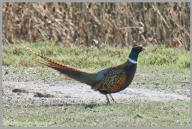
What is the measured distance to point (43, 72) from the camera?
1159cm

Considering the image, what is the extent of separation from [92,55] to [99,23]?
138cm

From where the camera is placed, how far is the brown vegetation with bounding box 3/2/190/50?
13.8 m

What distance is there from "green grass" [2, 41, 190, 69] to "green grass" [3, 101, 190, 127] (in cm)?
333

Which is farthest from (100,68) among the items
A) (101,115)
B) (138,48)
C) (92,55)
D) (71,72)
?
(101,115)

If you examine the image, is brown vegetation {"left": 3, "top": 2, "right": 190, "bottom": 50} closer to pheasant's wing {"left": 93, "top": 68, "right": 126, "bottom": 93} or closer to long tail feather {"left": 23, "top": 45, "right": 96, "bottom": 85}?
long tail feather {"left": 23, "top": 45, "right": 96, "bottom": 85}

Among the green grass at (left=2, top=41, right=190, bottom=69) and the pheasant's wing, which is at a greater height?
the pheasant's wing

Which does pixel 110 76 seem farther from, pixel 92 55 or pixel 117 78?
pixel 92 55

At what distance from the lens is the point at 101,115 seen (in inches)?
327

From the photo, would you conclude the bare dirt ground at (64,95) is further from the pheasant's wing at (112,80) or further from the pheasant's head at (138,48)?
the pheasant's head at (138,48)

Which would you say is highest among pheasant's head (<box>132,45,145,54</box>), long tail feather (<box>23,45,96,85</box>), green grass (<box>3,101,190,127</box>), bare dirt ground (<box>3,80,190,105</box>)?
pheasant's head (<box>132,45,145,54</box>)

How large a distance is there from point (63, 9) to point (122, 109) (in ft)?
20.4

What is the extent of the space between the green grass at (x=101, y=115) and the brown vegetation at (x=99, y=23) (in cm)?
489

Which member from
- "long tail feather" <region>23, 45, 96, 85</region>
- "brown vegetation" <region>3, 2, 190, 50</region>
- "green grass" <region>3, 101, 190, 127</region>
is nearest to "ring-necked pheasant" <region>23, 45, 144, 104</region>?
"long tail feather" <region>23, 45, 96, 85</region>

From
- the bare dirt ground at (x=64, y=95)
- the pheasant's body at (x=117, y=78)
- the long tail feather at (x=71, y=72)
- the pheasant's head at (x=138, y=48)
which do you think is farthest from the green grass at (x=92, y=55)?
the pheasant's body at (x=117, y=78)
